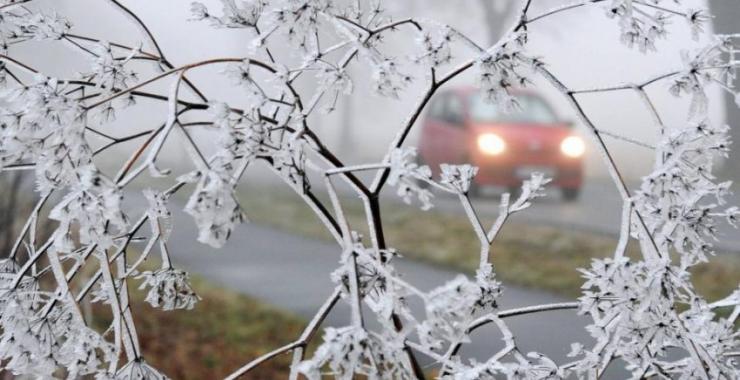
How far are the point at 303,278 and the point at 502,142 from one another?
1.38 m

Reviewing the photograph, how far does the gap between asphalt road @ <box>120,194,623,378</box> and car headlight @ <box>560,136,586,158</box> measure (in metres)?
0.98

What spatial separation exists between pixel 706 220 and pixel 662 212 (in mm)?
84

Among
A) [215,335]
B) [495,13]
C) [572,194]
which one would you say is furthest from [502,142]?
[215,335]

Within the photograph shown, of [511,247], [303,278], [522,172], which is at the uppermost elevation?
[522,172]

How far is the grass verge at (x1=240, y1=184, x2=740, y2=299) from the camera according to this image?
4711 mm

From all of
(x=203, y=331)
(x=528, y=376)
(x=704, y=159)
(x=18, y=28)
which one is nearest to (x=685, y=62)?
(x=704, y=159)

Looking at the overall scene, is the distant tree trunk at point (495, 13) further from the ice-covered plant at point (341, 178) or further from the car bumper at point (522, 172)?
the ice-covered plant at point (341, 178)

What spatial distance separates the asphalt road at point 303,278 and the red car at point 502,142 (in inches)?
26.4

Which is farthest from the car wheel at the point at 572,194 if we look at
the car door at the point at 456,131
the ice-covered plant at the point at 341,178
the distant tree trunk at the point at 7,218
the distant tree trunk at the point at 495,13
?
the ice-covered plant at the point at 341,178

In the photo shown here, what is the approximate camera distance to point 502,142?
17.8 feet

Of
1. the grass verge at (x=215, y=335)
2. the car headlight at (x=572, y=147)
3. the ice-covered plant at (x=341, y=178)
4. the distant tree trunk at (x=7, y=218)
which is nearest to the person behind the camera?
the ice-covered plant at (x=341, y=178)

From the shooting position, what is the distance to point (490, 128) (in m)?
5.52

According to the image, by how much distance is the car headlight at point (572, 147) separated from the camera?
542cm

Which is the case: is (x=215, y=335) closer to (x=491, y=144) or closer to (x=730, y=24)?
(x=491, y=144)
